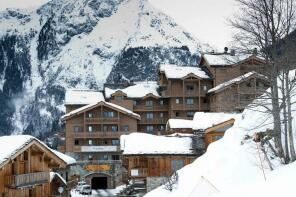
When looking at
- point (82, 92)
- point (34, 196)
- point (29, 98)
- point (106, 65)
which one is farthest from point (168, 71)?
point (29, 98)

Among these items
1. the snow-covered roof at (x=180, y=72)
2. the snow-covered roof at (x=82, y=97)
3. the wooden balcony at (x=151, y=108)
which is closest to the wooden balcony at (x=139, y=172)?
the snow-covered roof at (x=180, y=72)

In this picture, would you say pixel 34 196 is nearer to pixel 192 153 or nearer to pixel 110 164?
pixel 192 153

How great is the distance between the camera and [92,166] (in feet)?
217

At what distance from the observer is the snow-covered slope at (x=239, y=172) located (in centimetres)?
1635

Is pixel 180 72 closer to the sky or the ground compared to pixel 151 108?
closer to the sky

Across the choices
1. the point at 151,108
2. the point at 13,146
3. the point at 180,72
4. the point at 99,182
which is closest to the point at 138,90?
the point at 151,108

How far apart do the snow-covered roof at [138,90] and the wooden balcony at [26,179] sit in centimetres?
4573

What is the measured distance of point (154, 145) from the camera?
46.6 meters

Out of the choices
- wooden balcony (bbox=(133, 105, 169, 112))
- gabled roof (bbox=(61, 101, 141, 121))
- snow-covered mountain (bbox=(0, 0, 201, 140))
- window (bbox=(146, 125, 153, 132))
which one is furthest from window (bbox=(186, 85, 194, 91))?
snow-covered mountain (bbox=(0, 0, 201, 140))

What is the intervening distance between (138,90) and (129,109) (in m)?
4.26

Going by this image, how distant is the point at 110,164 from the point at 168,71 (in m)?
18.2

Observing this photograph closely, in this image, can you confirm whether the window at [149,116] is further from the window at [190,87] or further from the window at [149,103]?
the window at [190,87]

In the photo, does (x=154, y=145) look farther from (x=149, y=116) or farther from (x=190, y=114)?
(x=149, y=116)

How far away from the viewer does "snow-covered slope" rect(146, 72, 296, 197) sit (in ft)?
53.7
